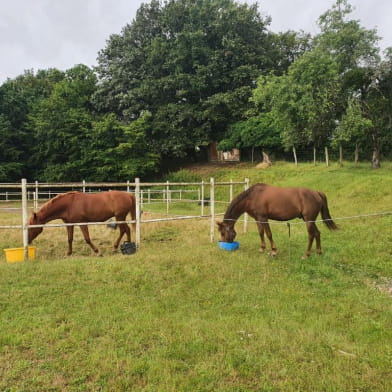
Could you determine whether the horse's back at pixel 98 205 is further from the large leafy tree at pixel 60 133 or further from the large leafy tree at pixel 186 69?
the large leafy tree at pixel 60 133

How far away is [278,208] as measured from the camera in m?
6.58

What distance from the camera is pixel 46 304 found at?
410 centimetres

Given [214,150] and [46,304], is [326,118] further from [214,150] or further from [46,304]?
[46,304]

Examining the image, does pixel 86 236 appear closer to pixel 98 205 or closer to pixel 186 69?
pixel 98 205

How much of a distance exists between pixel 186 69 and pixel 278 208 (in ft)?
79.9

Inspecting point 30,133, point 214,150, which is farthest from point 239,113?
point 30,133

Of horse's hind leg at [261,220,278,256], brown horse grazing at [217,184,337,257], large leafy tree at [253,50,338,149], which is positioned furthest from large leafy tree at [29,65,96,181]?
horse's hind leg at [261,220,278,256]

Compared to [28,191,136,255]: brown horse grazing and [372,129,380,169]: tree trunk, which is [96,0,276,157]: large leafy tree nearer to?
[372,129,380,169]: tree trunk

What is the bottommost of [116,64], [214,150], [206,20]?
[214,150]

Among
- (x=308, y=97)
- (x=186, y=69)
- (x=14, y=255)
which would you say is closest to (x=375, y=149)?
(x=308, y=97)

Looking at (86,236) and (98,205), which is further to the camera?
(98,205)

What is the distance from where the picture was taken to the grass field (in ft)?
8.87

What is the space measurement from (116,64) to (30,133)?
9.66 metres

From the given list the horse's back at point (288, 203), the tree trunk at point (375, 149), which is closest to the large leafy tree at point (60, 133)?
the tree trunk at point (375, 149)
